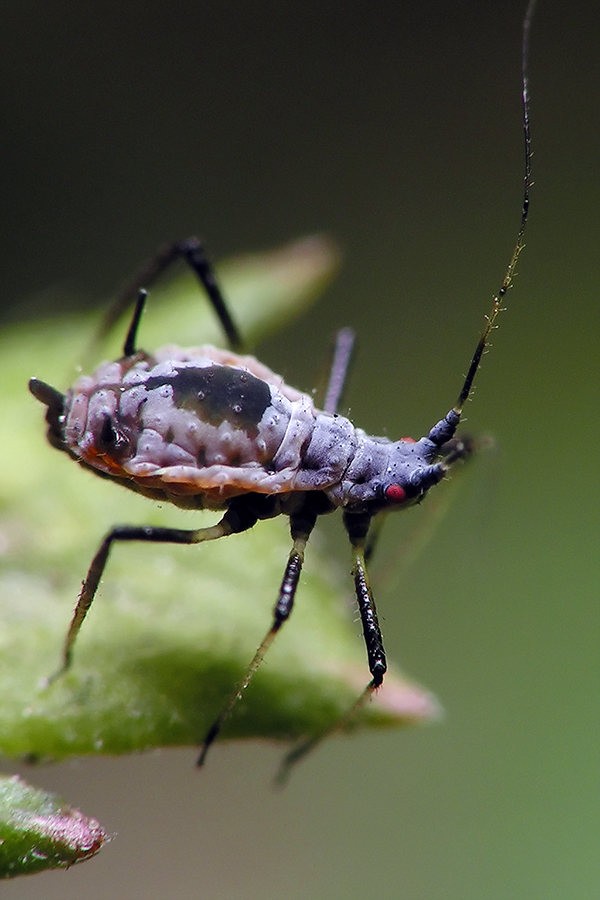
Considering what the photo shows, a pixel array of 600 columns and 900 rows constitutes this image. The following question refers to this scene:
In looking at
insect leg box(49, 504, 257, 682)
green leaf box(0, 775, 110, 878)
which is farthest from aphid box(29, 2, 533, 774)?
green leaf box(0, 775, 110, 878)

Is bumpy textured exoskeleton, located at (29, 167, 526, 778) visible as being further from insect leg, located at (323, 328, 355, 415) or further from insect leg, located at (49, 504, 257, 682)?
insect leg, located at (323, 328, 355, 415)

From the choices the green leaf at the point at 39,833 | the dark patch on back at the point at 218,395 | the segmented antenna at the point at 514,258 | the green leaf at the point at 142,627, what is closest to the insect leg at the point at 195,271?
the green leaf at the point at 142,627

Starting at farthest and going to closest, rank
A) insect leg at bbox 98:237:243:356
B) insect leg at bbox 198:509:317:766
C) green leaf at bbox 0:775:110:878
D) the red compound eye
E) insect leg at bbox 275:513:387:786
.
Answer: insect leg at bbox 98:237:243:356, the red compound eye, insect leg at bbox 275:513:387:786, insect leg at bbox 198:509:317:766, green leaf at bbox 0:775:110:878

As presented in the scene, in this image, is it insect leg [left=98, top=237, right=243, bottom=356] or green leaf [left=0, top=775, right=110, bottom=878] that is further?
insect leg [left=98, top=237, right=243, bottom=356]

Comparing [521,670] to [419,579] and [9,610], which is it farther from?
[9,610]

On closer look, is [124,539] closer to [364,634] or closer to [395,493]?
[364,634]

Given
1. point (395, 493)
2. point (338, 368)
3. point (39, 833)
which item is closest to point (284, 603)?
point (395, 493)
